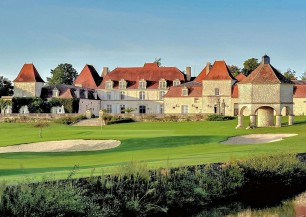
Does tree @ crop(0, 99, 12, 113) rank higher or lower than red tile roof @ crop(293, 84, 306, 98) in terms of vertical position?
lower

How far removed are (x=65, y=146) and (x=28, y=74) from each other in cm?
4602

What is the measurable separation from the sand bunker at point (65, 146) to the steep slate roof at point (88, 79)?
4943 cm

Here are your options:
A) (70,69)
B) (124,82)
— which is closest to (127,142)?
(124,82)

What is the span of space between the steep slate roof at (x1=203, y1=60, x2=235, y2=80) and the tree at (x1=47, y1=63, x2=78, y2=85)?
2225 inches

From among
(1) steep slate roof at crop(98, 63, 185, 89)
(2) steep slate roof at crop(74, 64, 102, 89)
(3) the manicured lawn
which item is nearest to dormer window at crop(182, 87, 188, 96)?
(1) steep slate roof at crop(98, 63, 185, 89)

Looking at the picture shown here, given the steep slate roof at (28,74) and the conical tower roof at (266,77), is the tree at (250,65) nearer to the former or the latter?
the steep slate roof at (28,74)

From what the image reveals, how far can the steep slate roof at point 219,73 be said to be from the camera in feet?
247

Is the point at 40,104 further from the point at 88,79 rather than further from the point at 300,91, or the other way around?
the point at 300,91

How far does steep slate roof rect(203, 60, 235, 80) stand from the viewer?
75188 mm

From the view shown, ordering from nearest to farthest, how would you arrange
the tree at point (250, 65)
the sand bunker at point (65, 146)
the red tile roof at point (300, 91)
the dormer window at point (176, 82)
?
the sand bunker at point (65, 146) → the red tile roof at point (300, 91) → the dormer window at point (176, 82) → the tree at point (250, 65)

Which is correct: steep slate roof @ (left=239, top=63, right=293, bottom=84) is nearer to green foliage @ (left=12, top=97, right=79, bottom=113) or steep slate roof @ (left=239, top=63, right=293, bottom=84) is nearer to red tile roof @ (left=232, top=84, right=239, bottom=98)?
red tile roof @ (left=232, top=84, right=239, bottom=98)

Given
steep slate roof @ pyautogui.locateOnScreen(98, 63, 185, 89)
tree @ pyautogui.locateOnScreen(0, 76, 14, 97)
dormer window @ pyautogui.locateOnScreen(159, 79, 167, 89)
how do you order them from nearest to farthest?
dormer window @ pyautogui.locateOnScreen(159, 79, 167, 89) → steep slate roof @ pyautogui.locateOnScreen(98, 63, 185, 89) → tree @ pyautogui.locateOnScreen(0, 76, 14, 97)

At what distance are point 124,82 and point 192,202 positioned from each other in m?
70.4

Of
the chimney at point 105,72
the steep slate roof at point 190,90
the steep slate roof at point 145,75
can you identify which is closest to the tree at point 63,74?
the chimney at point 105,72
